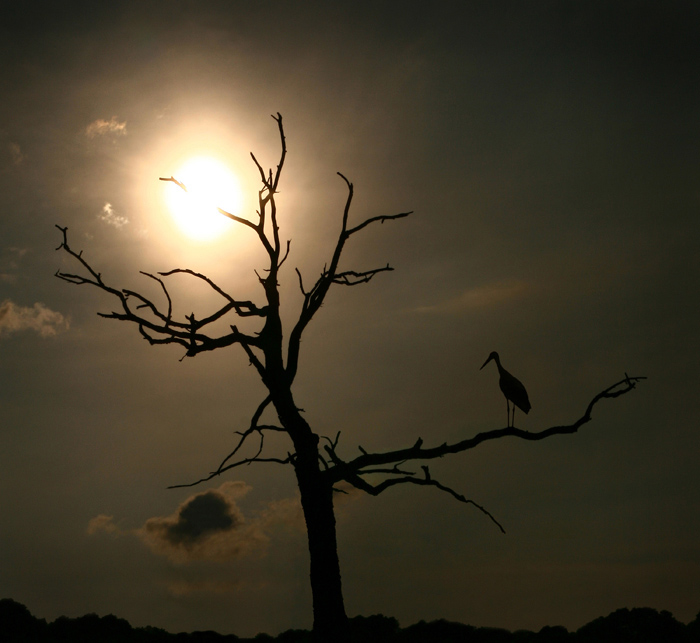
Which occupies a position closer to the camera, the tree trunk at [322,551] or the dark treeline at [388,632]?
the tree trunk at [322,551]

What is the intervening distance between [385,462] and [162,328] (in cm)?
421

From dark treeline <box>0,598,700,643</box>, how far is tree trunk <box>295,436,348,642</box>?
395cm

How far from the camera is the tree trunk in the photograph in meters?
9.15

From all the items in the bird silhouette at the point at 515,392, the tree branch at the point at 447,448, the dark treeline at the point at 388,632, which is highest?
the bird silhouette at the point at 515,392

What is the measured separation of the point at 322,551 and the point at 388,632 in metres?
4.59

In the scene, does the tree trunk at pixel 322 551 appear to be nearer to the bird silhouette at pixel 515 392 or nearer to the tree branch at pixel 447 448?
the tree branch at pixel 447 448

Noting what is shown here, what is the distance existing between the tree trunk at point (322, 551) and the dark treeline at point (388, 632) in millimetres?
3948

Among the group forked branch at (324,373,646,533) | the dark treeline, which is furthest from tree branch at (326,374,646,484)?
the dark treeline

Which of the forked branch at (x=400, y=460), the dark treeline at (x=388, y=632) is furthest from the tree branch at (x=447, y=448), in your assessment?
the dark treeline at (x=388, y=632)

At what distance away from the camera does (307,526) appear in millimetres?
9742

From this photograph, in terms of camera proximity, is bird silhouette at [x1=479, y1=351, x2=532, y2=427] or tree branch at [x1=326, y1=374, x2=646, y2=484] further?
bird silhouette at [x1=479, y1=351, x2=532, y2=427]

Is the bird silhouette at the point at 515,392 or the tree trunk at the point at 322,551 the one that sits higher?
the bird silhouette at the point at 515,392

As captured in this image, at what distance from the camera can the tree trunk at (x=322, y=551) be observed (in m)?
9.15

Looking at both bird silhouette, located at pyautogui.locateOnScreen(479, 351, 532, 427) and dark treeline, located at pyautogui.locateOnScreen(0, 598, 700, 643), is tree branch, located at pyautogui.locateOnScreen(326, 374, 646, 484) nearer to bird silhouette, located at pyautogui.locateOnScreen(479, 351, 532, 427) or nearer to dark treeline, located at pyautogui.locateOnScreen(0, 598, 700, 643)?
bird silhouette, located at pyautogui.locateOnScreen(479, 351, 532, 427)
